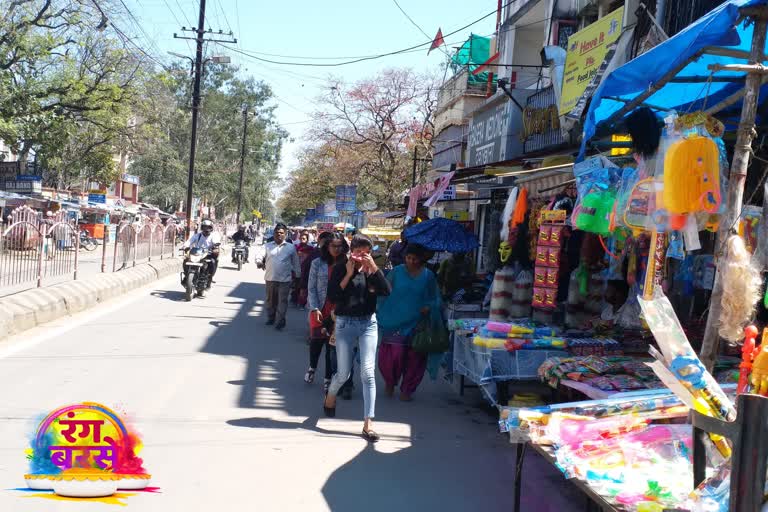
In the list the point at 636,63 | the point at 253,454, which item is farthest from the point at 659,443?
the point at 253,454

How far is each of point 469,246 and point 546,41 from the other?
630 centimetres

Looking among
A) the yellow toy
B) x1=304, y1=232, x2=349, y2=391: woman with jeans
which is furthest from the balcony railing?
the yellow toy

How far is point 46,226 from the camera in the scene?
1261 centimetres

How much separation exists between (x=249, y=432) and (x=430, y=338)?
251 cm

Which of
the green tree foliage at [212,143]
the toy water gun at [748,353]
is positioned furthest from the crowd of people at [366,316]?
the green tree foliage at [212,143]

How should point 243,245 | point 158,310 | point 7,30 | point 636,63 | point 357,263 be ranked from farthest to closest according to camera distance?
1. point 243,245
2. point 7,30
3. point 158,310
4. point 357,263
5. point 636,63

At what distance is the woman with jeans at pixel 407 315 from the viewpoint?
8.31 metres

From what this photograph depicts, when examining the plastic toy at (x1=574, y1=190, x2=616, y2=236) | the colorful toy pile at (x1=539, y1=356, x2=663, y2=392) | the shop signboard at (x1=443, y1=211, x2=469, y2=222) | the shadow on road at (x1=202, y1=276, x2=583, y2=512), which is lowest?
the shadow on road at (x1=202, y1=276, x2=583, y2=512)

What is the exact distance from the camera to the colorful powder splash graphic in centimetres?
448

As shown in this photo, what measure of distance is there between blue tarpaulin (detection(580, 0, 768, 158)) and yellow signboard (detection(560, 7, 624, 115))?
4493 millimetres

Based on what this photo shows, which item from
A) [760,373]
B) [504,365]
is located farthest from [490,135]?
[760,373]

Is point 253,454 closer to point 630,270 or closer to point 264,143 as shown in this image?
point 630,270

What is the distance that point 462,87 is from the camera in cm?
2388

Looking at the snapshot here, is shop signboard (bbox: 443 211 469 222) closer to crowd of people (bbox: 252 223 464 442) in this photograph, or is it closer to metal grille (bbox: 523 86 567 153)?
metal grille (bbox: 523 86 567 153)
